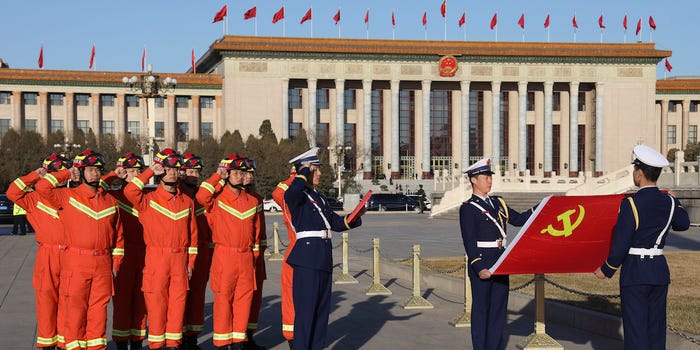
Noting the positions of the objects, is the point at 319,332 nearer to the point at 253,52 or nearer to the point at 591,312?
the point at 591,312

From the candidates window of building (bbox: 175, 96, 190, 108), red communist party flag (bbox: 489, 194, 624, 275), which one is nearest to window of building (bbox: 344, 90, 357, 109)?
window of building (bbox: 175, 96, 190, 108)

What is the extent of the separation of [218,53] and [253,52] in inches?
142

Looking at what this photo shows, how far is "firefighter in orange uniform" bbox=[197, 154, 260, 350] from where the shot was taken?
1020cm

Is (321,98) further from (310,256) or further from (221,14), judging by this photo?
(310,256)

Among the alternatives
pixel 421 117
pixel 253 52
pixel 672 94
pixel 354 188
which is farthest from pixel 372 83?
pixel 672 94

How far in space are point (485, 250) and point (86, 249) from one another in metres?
3.85

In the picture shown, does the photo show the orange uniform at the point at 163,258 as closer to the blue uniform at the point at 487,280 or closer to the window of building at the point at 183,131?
the blue uniform at the point at 487,280

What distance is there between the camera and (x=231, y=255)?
10.2 m

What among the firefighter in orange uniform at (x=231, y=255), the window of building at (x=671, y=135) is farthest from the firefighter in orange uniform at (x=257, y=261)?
the window of building at (x=671, y=135)

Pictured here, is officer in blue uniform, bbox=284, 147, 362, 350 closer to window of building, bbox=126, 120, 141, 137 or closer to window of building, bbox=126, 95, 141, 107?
window of building, bbox=126, 95, 141, 107

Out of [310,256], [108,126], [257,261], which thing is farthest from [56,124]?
[310,256]

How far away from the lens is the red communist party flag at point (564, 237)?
873 cm

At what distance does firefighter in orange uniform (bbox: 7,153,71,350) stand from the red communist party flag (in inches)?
171

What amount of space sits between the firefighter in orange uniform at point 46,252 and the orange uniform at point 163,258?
30.3 inches
